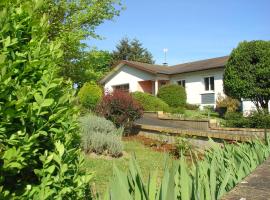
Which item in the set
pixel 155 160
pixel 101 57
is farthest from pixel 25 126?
pixel 101 57

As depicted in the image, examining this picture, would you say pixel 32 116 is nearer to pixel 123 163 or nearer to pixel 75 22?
pixel 123 163

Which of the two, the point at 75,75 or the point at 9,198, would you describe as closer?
the point at 9,198

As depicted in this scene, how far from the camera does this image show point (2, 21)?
2006 mm

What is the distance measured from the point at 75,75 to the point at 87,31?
237 centimetres

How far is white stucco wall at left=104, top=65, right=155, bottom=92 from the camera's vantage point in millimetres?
35931

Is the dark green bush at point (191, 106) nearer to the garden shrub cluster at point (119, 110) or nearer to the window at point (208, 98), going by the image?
the window at point (208, 98)

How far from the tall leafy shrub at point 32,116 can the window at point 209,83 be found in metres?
29.2

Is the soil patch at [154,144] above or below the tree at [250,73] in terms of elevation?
below

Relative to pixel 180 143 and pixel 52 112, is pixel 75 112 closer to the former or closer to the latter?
pixel 52 112

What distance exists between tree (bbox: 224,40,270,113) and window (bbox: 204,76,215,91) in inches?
465

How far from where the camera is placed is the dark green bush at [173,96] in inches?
1118

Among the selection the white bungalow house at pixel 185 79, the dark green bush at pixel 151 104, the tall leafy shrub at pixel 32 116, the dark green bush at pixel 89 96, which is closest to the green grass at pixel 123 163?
the tall leafy shrub at pixel 32 116

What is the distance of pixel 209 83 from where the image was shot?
30.9 metres

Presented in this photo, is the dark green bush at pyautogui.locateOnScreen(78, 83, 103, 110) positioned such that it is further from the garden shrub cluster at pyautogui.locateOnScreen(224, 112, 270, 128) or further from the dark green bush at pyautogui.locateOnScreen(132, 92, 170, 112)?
the garden shrub cluster at pyautogui.locateOnScreen(224, 112, 270, 128)
